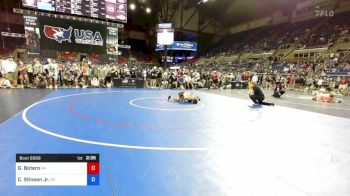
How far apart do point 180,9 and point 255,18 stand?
1137cm

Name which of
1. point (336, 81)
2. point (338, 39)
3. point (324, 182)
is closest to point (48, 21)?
point (324, 182)

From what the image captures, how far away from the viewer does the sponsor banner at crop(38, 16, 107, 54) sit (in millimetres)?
15258

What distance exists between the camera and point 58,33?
51.2 ft

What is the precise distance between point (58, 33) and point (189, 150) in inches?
597

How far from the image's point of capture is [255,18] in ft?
114

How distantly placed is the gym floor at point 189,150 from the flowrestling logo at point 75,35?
10616 mm

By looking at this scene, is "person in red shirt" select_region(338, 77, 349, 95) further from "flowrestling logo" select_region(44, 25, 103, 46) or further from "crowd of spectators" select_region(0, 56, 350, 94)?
"flowrestling logo" select_region(44, 25, 103, 46)

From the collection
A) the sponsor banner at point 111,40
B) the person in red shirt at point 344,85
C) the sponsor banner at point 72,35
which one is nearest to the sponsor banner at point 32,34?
the sponsor banner at point 72,35
